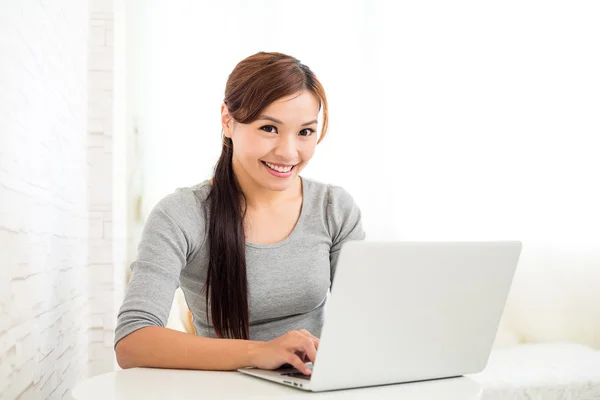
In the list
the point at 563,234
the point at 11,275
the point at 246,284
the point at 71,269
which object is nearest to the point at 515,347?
the point at 563,234

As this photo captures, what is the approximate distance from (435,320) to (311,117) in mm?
554

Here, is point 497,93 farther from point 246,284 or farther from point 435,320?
point 435,320

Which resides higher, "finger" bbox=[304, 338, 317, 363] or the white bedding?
"finger" bbox=[304, 338, 317, 363]

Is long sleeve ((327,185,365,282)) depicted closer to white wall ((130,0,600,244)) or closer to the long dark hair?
the long dark hair

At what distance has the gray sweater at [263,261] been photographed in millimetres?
1141

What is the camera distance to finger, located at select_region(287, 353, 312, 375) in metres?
0.89

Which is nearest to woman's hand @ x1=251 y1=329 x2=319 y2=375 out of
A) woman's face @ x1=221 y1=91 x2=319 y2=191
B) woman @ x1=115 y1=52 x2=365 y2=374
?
woman @ x1=115 y1=52 x2=365 y2=374

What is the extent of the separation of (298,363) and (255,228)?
1.62 ft

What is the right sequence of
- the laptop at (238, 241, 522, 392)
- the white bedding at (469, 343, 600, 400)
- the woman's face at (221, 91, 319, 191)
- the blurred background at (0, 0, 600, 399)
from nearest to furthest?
the laptop at (238, 241, 522, 392), the woman's face at (221, 91, 319, 191), the white bedding at (469, 343, 600, 400), the blurred background at (0, 0, 600, 399)

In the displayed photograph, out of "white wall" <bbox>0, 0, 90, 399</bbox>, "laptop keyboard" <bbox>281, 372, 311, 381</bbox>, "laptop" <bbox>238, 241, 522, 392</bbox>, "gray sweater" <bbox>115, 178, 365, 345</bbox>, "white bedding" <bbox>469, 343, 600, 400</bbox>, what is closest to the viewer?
"laptop" <bbox>238, 241, 522, 392</bbox>

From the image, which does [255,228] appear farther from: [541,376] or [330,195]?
[541,376]

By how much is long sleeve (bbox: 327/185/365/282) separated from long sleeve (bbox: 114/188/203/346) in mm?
305

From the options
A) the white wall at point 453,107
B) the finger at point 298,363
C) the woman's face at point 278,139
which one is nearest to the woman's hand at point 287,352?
the finger at point 298,363

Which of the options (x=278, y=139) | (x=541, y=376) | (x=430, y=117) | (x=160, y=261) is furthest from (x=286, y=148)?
(x=430, y=117)
